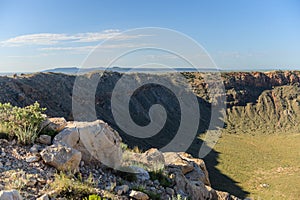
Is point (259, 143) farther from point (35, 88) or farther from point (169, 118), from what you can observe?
point (35, 88)

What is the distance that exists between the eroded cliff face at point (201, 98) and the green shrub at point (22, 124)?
69.0 ft

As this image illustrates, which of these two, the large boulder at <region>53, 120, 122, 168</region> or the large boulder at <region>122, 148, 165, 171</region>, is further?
the large boulder at <region>122, 148, 165, 171</region>

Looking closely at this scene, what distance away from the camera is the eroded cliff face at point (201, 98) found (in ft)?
102

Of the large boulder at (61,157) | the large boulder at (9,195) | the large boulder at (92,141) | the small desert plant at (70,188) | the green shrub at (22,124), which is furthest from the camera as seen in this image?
the large boulder at (92,141)

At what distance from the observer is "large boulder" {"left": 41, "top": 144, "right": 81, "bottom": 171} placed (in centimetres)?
505

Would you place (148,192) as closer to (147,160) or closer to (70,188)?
(70,188)

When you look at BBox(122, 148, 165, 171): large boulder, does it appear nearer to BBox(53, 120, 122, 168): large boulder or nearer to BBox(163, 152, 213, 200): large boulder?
BBox(163, 152, 213, 200): large boulder

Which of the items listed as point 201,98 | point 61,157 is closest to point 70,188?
point 61,157

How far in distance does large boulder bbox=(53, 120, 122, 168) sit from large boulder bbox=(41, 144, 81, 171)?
0.40m

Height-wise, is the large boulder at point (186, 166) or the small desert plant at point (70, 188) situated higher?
the small desert plant at point (70, 188)

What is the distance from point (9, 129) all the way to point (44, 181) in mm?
1970

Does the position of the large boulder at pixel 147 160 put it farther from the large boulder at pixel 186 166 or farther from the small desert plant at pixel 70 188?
the small desert plant at pixel 70 188

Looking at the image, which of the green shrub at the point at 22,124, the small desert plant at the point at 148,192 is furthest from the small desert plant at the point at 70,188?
the green shrub at the point at 22,124

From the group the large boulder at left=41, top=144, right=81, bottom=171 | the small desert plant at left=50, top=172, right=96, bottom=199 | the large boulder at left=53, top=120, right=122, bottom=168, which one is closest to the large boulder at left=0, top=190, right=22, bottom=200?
the small desert plant at left=50, top=172, right=96, bottom=199
